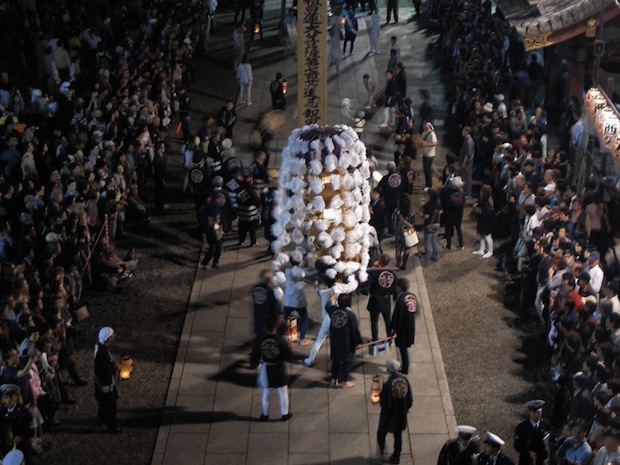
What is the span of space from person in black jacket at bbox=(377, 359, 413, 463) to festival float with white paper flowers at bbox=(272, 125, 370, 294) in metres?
3.15

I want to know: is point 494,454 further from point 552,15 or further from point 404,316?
point 552,15

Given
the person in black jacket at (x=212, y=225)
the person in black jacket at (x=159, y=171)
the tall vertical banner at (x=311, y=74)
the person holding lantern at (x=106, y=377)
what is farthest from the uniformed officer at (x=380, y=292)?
the person in black jacket at (x=159, y=171)

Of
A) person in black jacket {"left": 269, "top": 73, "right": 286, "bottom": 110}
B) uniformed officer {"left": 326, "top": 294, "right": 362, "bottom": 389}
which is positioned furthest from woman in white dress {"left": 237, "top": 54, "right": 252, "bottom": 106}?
uniformed officer {"left": 326, "top": 294, "right": 362, "bottom": 389}

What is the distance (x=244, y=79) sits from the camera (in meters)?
27.7

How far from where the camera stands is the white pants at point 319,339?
16188mm

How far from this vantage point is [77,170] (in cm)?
1956

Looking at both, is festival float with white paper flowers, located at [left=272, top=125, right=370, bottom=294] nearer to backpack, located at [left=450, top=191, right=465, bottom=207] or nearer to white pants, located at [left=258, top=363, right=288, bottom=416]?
white pants, located at [left=258, top=363, right=288, bottom=416]

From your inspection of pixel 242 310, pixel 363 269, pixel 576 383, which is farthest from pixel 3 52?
pixel 576 383

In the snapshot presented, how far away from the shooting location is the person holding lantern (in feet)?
47.0

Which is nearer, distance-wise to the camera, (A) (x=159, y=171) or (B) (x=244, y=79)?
(A) (x=159, y=171)

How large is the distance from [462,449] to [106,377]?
201 inches

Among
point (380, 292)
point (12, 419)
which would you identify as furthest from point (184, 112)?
point (12, 419)

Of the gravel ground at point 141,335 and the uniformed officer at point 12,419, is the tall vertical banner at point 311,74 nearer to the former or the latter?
the gravel ground at point 141,335

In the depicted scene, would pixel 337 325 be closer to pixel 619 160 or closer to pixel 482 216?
pixel 482 216
